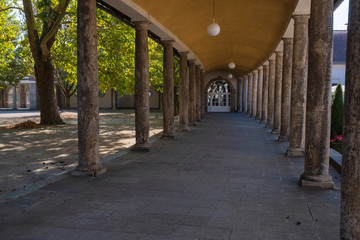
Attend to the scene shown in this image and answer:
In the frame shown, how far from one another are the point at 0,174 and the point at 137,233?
172 inches

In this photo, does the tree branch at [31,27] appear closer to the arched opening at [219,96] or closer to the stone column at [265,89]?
the stone column at [265,89]

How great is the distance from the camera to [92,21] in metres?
6.44

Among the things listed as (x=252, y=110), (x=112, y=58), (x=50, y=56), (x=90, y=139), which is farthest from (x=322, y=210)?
(x=252, y=110)

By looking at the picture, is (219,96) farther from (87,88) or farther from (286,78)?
(87,88)

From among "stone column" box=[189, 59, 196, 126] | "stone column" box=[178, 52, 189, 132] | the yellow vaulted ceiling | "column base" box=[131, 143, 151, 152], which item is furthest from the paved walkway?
"stone column" box=[189, 59, 196, 126]

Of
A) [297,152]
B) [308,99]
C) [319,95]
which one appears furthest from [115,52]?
[319,95]

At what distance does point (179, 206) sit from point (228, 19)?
9588 millimetres

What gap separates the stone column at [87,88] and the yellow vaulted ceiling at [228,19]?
7.56 ft

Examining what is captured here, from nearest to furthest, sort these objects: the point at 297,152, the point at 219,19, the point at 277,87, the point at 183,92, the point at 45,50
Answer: the point at 297,152 < the point at 219,19 < the point at 277,87 < the point at 183,92 < the point at 45,50

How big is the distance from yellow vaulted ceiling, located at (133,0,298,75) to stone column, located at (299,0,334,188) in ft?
8.48

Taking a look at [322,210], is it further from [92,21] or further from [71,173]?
[92,21]

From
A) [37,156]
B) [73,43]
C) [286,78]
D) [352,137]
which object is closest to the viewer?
[352,137]

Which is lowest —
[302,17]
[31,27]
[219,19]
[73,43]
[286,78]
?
[286,78]

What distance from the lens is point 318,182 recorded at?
18.7 feet
